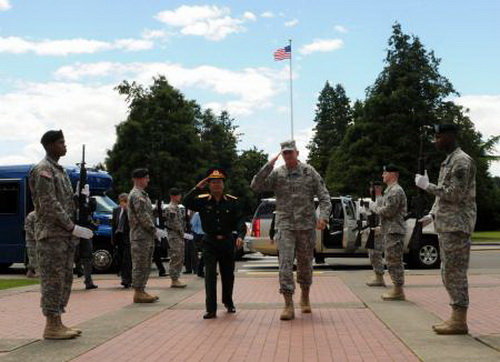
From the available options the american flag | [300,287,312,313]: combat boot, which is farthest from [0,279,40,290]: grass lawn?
the american flag

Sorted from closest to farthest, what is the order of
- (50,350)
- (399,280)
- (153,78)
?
(50,350) < (399,280) < (153,78)

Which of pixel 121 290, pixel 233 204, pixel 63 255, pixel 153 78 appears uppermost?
pixel 153 78

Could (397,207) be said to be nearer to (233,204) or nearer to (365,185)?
(233,204)

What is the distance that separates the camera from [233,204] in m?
9.41

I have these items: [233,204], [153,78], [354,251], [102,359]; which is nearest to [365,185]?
[153,78]

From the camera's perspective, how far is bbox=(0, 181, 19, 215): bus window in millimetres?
18484

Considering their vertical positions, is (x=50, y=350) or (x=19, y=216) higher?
(x=19, y=216)

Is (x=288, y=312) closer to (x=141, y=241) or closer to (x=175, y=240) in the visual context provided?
A: (x=141, y=241)

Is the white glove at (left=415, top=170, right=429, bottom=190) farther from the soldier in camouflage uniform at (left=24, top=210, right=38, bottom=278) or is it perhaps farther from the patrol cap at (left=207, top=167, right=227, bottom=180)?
the soldier in camouflage uniform at (left=24, top=210, right=38, bottom=278)

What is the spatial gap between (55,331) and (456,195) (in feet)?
14.2

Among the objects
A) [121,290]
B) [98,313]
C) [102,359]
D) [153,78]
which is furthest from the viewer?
[153,78]

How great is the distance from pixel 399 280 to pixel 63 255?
529cm

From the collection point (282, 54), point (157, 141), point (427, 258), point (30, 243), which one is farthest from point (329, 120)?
point (30, 243)

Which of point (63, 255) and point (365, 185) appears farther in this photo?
point (365, 185)
